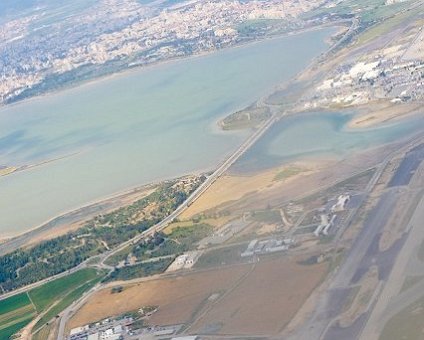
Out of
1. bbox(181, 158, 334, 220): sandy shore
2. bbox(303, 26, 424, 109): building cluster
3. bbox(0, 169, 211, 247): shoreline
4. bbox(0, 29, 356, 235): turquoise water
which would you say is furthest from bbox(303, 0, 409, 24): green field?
bbox(181, 158, 334, 220): sandy shore

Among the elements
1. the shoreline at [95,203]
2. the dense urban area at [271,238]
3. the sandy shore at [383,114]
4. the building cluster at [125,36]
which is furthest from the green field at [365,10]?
the shoreline at [95,203]

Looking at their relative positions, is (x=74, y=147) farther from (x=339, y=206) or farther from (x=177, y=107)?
(x=339, y=206)

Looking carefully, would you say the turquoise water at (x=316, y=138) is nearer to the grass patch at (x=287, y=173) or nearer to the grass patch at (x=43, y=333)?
the grass patch at (x=287, y=173)

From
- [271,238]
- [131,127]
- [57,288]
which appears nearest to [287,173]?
[271,238]

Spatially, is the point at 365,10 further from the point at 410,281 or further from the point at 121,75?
the point at 410,281

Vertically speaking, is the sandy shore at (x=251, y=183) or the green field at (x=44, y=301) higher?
the sandy shore at (x=251, y=183)

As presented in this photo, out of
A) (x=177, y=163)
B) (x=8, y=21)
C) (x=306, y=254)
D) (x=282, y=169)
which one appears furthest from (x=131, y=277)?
(x=8, y=21)
